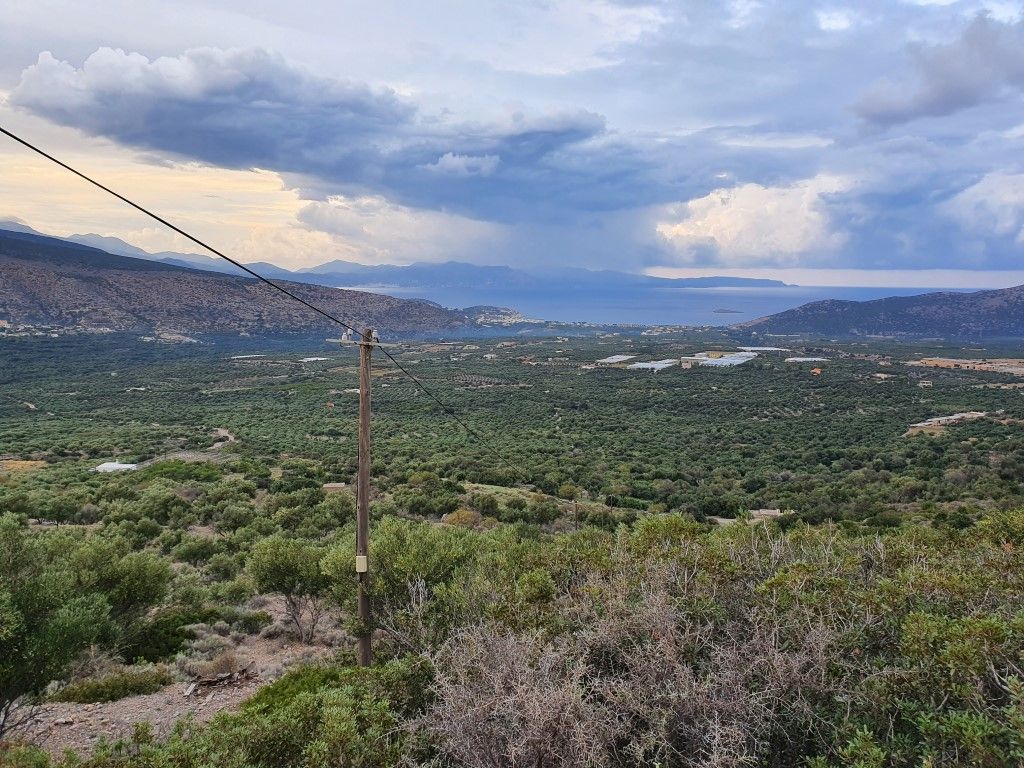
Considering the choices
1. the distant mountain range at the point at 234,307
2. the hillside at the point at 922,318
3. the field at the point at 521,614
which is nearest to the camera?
the field at the point at 521,614

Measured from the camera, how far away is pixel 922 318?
162m

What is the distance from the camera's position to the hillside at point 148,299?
116 metres

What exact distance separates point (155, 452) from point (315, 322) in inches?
4825

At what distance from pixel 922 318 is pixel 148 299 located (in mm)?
192880

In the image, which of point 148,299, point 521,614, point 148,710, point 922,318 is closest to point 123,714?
point 148,710

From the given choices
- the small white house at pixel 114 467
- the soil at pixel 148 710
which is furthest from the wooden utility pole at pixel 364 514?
the small white house at pixel 114 467

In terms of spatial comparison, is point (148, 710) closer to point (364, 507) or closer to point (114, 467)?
point (364, 507)

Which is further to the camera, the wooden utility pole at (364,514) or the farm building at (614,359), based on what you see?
the farm building at (614,359)

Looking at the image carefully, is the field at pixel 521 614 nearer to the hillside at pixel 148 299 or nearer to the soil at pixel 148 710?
the soil at pixel 148 710

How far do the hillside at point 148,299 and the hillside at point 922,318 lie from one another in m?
113

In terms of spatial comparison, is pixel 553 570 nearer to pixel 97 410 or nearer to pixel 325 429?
pixel 325 429

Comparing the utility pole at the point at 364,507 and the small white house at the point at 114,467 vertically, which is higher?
the utility pole at the point at 364,507

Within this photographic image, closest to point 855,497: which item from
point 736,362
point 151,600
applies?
point 151,600

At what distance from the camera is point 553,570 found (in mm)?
8773
